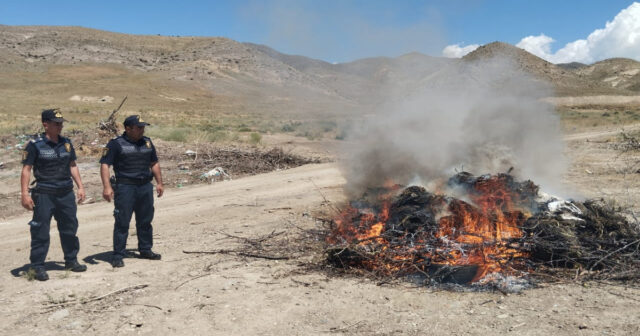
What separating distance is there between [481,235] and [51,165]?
15.6 feet

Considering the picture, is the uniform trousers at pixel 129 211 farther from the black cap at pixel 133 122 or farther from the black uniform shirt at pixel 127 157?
the black cap at pixel 133 122

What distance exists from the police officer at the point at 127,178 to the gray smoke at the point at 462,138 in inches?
162

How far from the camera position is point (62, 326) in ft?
11.8

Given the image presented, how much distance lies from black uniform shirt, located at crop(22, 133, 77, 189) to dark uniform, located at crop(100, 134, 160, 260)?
15.6 inches

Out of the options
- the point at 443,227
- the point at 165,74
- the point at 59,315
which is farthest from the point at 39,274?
the point at 165,74

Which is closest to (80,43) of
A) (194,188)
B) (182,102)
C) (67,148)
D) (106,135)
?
(182,102)

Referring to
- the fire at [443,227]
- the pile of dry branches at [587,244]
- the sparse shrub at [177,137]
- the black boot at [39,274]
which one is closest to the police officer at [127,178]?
the black boot at [39,274]

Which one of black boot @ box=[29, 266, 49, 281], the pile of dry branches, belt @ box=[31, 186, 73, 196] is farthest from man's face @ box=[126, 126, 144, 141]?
the pile of dry branches

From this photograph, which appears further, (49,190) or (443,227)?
(443,227)

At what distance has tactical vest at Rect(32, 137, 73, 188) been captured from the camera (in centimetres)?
443

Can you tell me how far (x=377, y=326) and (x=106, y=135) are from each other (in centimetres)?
1740

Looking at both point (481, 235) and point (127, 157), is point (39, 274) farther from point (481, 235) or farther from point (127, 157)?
point (481, 235)

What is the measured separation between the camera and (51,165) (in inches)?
176

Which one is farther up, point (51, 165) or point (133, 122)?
point (133, 122)
